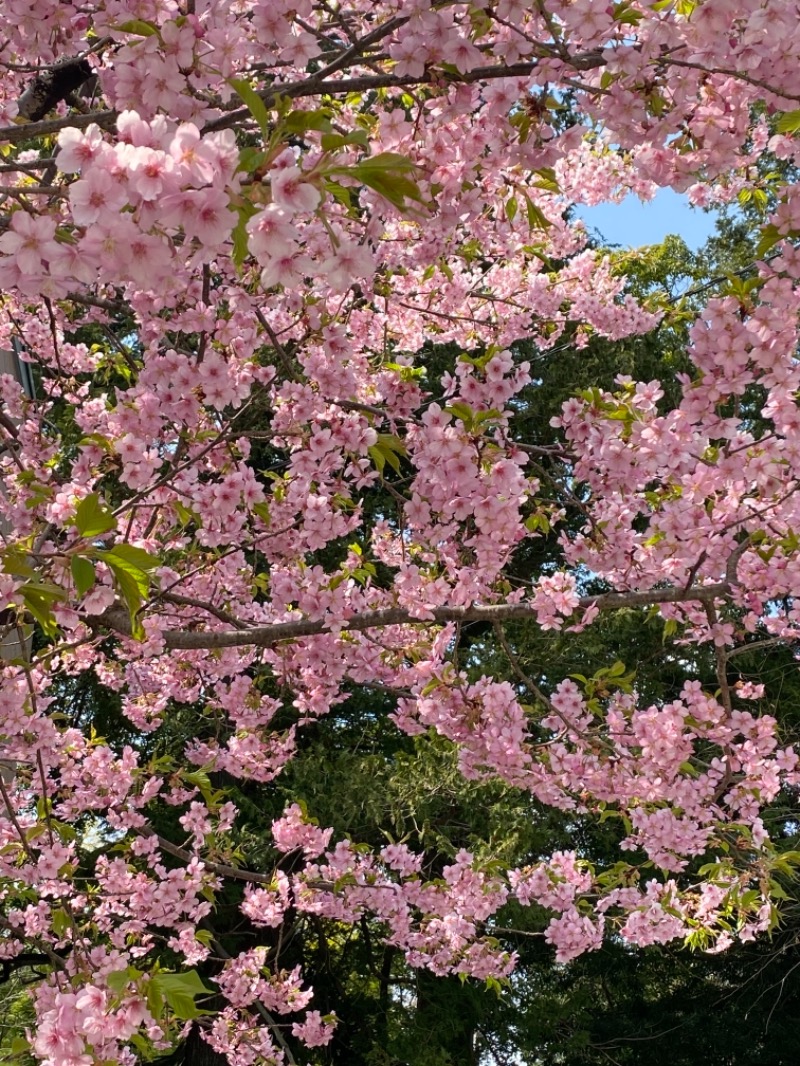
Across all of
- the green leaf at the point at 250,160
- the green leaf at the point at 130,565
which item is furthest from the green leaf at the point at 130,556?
the green leaf at the point at 250,160

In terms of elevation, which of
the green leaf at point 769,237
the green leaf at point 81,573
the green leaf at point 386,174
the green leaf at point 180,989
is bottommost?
the green leaf at point 180,989

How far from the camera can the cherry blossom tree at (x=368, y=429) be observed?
1.76m

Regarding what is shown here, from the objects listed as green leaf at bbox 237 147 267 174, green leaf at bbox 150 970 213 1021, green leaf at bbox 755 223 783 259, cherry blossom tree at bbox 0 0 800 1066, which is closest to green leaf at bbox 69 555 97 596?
cherry blossom tree at bbox 0 0 800 1066

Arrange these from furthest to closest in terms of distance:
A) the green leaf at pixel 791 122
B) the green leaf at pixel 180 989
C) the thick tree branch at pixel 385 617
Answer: the thick tree branch at pixel 385 617, the green leaf at pixel 180 989, the green leaf at pixel 791 122

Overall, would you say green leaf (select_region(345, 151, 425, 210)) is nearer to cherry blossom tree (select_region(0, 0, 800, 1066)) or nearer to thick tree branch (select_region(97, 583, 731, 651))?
cherry blossom tree (select_region(0, 0, 800, 1066))

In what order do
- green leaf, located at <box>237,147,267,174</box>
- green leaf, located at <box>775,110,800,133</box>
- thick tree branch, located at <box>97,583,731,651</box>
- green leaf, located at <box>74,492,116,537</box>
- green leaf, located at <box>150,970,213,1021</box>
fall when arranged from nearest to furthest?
green leaf, located at <box>237,147,267,174</box>, green leaf, located at <box>74,492,116,537</box>, green leaf, located at <box>775,110,800,133</box>, green leaf, located at <box>150,970,213,1021</box>, thick tree branch, located at <box>97,583,731,651</box>

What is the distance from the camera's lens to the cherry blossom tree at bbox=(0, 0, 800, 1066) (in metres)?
1.76

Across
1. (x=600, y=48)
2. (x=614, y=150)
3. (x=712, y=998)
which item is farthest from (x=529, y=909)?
(x=600, y=48)

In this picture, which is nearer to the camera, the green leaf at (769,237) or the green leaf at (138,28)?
the green leaf at (138,28)

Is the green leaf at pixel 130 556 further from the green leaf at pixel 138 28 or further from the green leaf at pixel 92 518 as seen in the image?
the green leaf at pixel 138 28

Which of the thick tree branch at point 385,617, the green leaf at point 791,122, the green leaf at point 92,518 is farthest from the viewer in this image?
the thick tree branch at point 385,617

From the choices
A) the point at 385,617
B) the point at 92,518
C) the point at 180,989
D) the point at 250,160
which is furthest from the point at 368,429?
the point at 250,160

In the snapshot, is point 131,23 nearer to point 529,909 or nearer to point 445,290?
point 445,290

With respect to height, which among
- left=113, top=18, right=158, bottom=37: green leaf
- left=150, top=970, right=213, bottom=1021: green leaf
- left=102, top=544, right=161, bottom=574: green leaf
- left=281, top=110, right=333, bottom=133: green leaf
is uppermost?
left=113, top=18, right=158, bottom=37: green leaf
